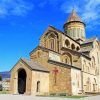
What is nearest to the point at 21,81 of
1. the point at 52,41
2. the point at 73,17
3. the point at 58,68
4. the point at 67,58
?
the point at 58,68

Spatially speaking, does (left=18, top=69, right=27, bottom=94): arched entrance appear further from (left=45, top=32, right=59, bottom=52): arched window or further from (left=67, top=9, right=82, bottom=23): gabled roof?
(left=67, top=9, right=82, bottom=23): gabled roof

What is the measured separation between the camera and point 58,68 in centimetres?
3588

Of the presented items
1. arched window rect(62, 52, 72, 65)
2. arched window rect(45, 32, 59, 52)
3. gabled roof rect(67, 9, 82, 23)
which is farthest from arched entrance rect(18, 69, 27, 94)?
gabled roof rect(67, 9, 82, 23)

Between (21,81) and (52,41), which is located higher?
(52,41)

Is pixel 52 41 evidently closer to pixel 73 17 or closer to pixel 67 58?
pixel 67 58

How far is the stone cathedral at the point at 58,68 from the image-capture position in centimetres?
3444

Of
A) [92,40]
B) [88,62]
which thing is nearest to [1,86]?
[88,62]

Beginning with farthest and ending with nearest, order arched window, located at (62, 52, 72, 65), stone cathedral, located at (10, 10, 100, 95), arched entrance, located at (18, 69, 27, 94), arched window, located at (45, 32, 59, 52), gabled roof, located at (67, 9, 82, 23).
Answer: gabled roof, located at (67, 9, 82, 23) → arched window, located at (45, 32, 59, 52) → arched window, located at (62, 52, 72, 65) → arched entrance, located at (18, 69, 27, 94) → stone cathedral, located at (10, 10, 100, 95)

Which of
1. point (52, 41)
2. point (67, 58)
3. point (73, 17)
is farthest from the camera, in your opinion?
point (73, 17)

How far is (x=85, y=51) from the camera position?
153ft

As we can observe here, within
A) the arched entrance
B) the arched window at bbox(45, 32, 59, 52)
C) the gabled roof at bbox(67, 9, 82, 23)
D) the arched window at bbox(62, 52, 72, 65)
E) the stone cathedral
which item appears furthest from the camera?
the gabled roof at bbox(67, 9, 82, 23)

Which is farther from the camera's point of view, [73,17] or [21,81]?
[73,17]

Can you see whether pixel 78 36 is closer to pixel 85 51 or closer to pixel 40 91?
pixel 85 51

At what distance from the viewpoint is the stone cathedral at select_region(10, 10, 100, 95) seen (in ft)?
113
